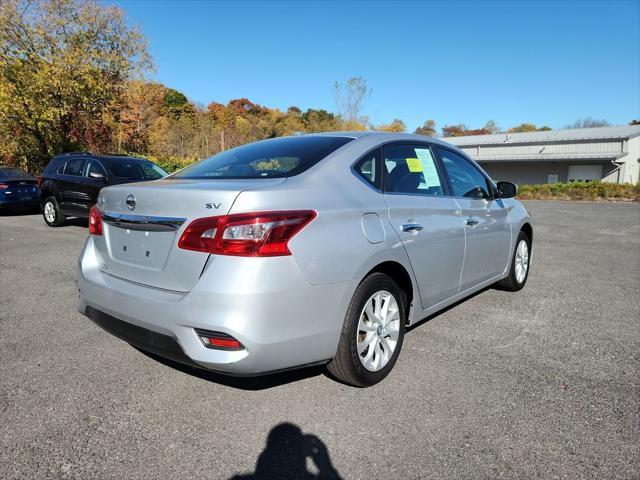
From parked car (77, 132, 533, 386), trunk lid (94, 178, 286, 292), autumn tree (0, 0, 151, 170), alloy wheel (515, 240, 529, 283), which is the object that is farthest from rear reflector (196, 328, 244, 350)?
autumn tree (0, 0, 151, 170)

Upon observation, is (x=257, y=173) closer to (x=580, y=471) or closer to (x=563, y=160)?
(x=580, y=471)

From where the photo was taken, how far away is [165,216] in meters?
2.52

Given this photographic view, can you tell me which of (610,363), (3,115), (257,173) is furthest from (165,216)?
(3,115)

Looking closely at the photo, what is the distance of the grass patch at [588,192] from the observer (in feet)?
87.7

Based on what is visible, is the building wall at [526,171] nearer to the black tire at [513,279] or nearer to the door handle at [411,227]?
the black tire at [513,279]

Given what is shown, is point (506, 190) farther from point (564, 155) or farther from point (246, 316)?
point (564, 155)

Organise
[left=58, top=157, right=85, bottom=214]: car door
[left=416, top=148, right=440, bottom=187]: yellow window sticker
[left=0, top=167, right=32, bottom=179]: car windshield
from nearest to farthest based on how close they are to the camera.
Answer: [left=416, top=148, right=440, bottom=187]: yellow window sticker → [left=58, top=157, right=85, bottom=214]: car door → [left=0, top=167, right=32, bottom=179]: car windshield

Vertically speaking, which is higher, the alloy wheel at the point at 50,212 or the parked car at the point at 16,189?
the parked car at the point at 16,189

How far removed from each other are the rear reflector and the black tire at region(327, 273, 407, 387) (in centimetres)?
66

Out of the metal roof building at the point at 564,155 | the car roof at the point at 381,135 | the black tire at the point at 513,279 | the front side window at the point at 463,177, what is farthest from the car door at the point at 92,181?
the metal roof building at the point at 564,155

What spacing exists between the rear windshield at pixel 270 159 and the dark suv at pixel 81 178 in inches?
253

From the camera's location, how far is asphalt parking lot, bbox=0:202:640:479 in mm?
2223

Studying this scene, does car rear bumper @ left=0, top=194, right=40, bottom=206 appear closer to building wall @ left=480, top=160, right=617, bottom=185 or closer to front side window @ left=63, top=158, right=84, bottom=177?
front side window @ left=63, top=158, right=84, bottom=177

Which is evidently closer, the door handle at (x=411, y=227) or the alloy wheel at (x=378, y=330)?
the alloy wheel at (x=378, y=330)
